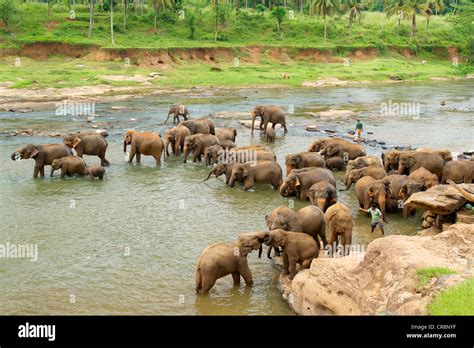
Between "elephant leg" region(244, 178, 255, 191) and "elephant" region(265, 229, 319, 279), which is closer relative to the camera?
"elephant" region(265, 229, 319, 279)

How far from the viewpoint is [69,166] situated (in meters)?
19.8

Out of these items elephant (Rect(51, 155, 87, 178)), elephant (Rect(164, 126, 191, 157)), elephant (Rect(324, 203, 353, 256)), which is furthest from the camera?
elephant (Rect(164, 126, 191, 157))

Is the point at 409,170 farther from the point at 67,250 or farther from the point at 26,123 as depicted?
A: the point at 26,123

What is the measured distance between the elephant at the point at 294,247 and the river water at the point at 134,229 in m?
0.59

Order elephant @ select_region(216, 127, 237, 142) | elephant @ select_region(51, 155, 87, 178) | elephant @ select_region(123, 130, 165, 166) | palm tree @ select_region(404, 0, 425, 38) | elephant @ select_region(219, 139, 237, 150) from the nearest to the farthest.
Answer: elephant @ select_region(51, 155, 87, 178)
elephant @ select_region(123, 130, 165, 166)
elephant @ select_region(219, 139, 237, 150)
elephant @ select_region(216, 127, 237, 142)
palm tree @ select_region(404, 0, 425, 38)

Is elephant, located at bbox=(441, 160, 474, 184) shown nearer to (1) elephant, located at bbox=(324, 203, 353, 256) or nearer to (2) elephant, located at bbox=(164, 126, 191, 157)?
(1) elephant, located at bbox=(324, 203, 353, 256)

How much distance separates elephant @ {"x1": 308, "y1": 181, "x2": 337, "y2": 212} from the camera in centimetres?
1509

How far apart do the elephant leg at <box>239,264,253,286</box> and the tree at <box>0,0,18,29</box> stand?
5606cm

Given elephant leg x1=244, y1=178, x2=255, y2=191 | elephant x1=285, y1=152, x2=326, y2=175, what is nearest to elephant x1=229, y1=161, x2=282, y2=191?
elephant leg x1=244, y1=178, x2=255, y2=191

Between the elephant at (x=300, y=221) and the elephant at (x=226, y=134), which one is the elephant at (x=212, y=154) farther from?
the elephant at (x=300, y=221)

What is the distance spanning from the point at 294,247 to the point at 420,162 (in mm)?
8588

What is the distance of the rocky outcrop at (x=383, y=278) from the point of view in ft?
27.7

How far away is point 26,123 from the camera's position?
31.5 m

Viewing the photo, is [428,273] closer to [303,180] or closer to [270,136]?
[303,180]
